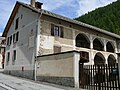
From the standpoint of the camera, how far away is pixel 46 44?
786 inches

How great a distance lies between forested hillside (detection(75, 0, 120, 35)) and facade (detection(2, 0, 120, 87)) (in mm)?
25035

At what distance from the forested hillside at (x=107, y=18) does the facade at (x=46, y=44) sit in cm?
2504

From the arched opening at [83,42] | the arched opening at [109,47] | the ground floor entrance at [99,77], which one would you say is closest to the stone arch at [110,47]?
the arched opening at [109,47]

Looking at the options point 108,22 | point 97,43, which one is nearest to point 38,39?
point 97,43

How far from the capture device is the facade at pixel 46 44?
595 inches

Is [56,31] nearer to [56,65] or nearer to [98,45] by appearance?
[56,65]

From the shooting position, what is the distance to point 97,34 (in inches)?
1046

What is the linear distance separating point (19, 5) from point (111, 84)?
17347 mm

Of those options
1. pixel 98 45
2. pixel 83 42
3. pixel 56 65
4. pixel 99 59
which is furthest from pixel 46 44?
pixel 99 59

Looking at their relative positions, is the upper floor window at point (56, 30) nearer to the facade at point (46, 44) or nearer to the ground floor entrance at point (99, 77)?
the facade at point (46, 44)

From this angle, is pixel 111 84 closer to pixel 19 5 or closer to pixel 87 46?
pixel 87 46

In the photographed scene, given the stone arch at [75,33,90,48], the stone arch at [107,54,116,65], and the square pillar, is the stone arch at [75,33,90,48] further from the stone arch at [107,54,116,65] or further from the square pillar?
the square pillar

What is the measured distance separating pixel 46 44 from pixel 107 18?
39.2 m

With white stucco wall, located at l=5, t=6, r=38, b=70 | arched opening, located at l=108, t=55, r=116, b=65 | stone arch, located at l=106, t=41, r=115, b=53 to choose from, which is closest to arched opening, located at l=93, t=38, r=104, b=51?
stone arch, located at l=106, t=41, r=115, b=53
